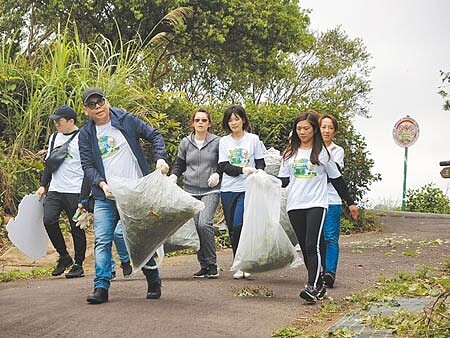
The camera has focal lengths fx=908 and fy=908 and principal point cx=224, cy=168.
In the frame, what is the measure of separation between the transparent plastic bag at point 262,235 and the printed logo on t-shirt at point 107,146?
139 cm

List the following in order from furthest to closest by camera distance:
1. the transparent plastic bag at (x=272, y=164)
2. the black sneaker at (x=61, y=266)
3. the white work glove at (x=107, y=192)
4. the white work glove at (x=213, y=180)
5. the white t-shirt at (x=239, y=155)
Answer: the transparent plastic bag at (x=272, y=164)
the black sneaker at (x=61, y=266)
the white t-shirt at (x=239, y=155)
the white work glove at (x=213, y=180)
the white work glove at (x=107, y=192)

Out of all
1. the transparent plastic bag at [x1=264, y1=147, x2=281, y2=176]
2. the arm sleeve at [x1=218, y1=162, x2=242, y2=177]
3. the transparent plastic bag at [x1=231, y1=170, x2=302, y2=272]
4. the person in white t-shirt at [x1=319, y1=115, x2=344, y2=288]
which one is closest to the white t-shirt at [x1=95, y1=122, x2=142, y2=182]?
the transparent plastic bag at [x1=231, y1=170, x2=302, y2=272]

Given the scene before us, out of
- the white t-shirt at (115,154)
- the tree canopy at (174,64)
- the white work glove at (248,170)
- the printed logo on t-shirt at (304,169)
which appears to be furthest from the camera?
the tree canopy at (174,64)

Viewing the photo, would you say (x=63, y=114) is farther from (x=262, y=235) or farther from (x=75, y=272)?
(x=262, y=235)

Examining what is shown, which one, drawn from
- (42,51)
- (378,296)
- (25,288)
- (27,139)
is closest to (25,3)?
(42,51)

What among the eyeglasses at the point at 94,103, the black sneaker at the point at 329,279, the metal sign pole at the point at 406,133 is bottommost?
the black sneaker at the point at 329,279

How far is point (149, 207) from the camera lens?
704 cm

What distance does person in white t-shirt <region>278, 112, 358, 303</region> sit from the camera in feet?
25.1

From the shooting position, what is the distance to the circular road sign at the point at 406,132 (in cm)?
2505

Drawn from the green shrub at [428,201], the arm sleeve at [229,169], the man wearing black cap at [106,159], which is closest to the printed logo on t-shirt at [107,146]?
the man wearing black cap at [106,159]

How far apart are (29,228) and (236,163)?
233 cm

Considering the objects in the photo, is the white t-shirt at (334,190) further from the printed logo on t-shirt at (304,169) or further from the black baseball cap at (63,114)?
the black baseball cap at (63,114)

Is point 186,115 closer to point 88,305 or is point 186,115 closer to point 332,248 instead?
point 332,248

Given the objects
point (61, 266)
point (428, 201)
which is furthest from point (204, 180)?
point (428, 201)
